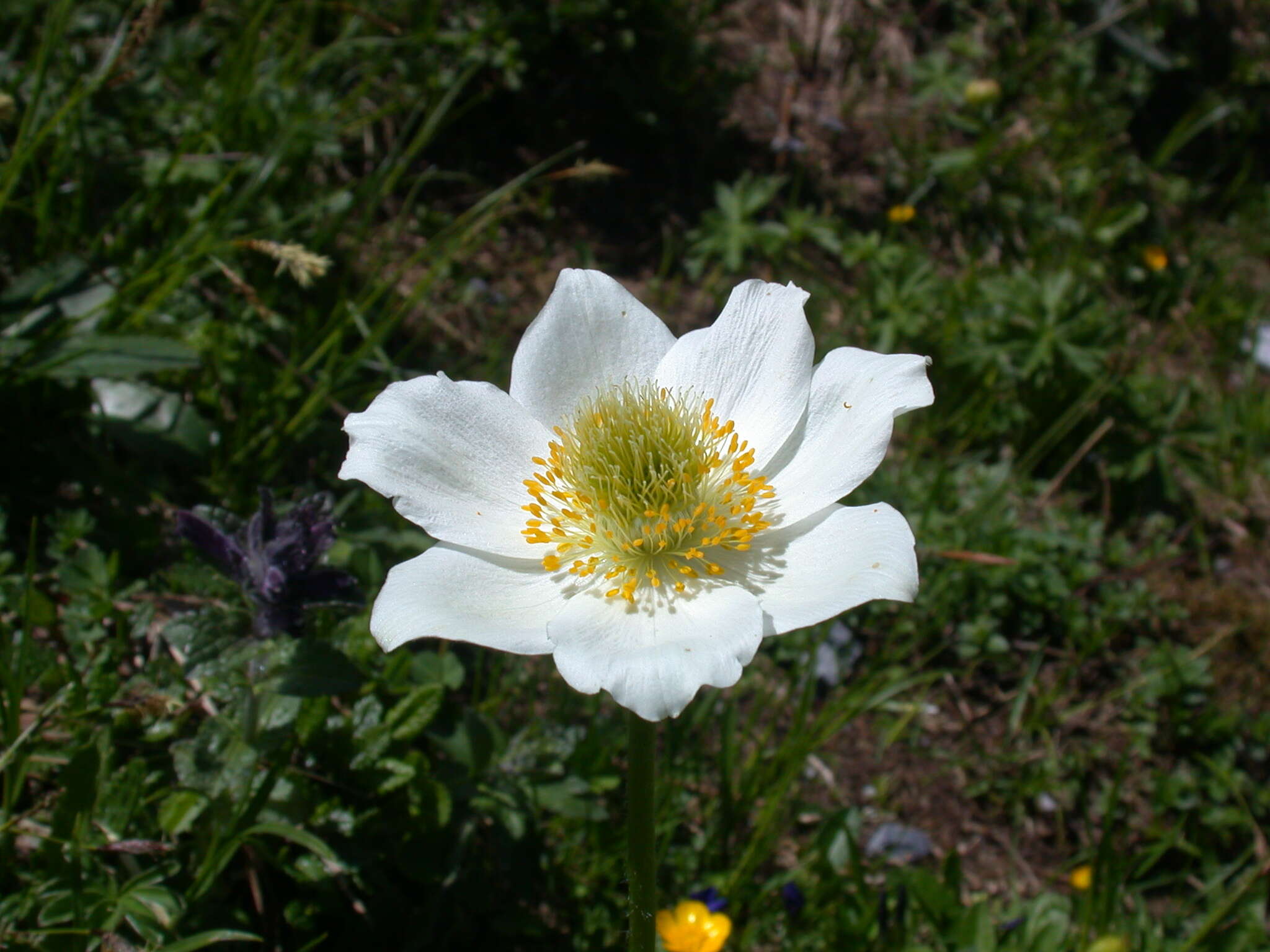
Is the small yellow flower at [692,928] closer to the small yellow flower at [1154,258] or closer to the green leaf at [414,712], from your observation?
the green leaf at [414,712]

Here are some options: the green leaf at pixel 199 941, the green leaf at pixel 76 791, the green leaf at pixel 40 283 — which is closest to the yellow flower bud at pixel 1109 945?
the green leaf at pixel 199 941

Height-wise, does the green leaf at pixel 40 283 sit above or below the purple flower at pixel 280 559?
below

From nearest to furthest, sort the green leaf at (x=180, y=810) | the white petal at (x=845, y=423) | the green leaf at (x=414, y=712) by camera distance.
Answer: the white petal at (x=845, y=423), the green leaf at (x=180, y=810), the green leaf at (x=414, y=712)

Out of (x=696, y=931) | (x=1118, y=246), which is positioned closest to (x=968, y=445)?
(x=1118, y=246)

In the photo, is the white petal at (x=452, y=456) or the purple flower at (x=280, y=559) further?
the purple flower at (x=280, y=559)

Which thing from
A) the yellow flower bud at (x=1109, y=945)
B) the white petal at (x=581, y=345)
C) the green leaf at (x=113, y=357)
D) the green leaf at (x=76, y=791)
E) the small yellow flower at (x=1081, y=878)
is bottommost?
the small yellow flower at (x=1081, y=878)
